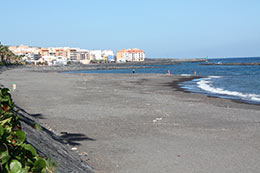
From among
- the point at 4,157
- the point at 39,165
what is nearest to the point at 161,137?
the point at 39,165

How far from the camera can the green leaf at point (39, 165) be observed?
230cm

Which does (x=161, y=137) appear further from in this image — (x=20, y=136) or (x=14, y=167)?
(x=14, y=167)

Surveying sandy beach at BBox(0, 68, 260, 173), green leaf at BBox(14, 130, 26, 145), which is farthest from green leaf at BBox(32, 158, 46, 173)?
sandy beach at BBox(0, 68, 260, 173)

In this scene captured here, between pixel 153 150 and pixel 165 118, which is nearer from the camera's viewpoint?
pixel 153 150

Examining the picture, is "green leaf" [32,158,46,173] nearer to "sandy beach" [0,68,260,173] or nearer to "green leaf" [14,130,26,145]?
"green leaf" [14,130,26,145]

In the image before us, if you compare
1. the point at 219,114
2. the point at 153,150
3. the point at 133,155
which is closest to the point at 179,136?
the point at 153,150

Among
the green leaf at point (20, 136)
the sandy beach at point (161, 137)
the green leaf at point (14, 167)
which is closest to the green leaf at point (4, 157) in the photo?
the green leaf at point (14, 167)

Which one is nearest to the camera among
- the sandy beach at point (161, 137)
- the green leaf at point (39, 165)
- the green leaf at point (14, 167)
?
the green leaf at point (14, 167)

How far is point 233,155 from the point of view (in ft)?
25.3

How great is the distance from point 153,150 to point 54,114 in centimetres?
622

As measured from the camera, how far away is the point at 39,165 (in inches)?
91.1

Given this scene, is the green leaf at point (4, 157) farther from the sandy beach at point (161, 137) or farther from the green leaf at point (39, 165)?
the sandy beach at point (161, 137)

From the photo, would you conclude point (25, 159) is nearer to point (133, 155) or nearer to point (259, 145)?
point (133, 155)

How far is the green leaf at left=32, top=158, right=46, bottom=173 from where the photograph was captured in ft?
7.55
